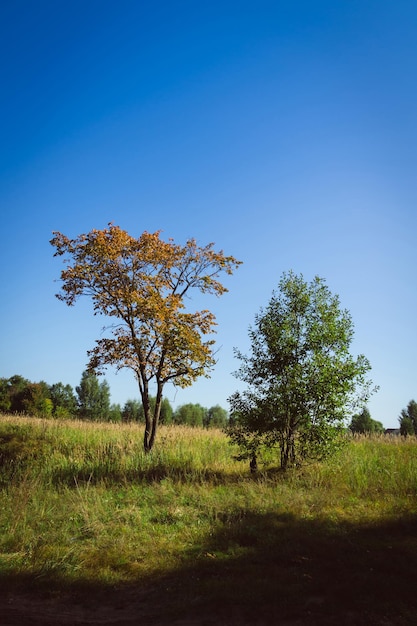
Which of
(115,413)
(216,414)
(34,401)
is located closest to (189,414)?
(216,414)

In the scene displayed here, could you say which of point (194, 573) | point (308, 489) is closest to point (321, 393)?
point (308, 489)

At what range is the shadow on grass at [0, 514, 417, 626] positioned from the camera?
4.92m

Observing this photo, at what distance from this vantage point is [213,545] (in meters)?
7.20

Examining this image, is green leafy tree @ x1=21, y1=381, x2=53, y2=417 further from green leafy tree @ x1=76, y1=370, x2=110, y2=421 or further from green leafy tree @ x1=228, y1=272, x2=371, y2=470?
green leafy tree @ x1=228, y1=272, x2=371, y2=470

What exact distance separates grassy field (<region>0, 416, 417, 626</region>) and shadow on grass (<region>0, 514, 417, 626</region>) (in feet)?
0.08

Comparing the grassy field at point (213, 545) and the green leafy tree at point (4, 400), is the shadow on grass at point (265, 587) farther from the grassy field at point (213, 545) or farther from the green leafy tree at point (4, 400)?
the green leafy tree at point (4, 400)

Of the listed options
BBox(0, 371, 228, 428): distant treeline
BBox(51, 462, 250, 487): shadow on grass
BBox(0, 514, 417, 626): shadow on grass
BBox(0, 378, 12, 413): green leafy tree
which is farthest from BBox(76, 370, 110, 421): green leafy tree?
BBox(0, 514, 417, 626): shadow on grass

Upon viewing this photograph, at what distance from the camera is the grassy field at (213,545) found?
516 cm

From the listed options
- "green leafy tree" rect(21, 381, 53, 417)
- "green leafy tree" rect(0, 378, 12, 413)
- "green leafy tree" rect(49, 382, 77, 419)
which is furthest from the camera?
"green leafy tree" rect(49, 382, 77, 419)

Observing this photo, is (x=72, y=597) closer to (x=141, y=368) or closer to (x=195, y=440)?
(x=141, y=368)

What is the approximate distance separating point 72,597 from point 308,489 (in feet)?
21.9

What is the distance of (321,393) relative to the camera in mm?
11680

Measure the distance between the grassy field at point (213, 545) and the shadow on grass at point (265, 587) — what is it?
2cm

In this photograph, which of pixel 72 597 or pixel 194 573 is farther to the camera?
pixel 194 573
